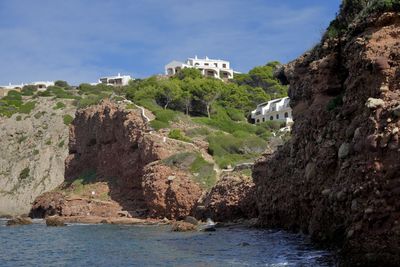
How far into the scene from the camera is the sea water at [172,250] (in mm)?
18125

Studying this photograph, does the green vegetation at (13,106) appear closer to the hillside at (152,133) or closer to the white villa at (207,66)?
the hillside at (152,133)

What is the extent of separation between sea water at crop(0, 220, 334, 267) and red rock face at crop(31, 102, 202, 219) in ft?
46.0

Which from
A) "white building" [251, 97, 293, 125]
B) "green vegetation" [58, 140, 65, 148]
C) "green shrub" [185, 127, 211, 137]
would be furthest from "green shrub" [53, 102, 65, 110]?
"green shrub" [185, 127, 211, 137]

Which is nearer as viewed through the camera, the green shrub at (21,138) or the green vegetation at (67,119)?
the green shrub at (21,138)

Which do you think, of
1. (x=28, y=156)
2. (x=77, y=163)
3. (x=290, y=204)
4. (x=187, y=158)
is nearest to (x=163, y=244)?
(x=290, y=204)

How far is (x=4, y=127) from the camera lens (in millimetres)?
91375

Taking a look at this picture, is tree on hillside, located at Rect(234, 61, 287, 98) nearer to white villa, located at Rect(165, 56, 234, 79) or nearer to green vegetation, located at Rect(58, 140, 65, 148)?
white villa, located at Rect(165, 56, 234, 79)

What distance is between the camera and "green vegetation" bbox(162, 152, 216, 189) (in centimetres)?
4691

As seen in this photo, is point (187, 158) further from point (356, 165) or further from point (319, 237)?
point (356, 165)

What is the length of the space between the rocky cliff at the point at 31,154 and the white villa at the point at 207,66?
44.7 m

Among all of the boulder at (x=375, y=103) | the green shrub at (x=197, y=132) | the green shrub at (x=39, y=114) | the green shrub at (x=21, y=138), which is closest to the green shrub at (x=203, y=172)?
the green shrub at (x=197, y=132)

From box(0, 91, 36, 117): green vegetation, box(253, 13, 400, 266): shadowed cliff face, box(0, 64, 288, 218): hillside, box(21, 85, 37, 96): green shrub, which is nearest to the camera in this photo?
box(253, 13, 400, 266): shadowed cliff face

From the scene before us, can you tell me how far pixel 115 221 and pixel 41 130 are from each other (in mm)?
49226

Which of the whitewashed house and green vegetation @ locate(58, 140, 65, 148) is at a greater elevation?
the whitewashed house
